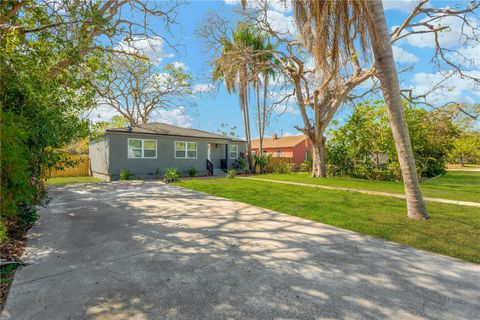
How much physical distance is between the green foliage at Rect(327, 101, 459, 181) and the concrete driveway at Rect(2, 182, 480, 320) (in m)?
10.9

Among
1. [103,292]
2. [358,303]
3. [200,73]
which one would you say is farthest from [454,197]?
[200,73]

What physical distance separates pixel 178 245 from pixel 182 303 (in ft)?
5.47

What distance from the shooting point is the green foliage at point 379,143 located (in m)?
13.5

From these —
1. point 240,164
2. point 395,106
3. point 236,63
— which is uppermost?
point 236,63

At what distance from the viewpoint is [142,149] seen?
50.1ft

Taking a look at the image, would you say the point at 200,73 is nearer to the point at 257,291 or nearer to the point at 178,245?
the point at 178,245

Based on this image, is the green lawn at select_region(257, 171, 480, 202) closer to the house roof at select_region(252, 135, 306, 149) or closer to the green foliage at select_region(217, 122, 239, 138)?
the house roof at select_region(252, 135, 306, 149)

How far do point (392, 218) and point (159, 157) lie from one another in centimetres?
1398

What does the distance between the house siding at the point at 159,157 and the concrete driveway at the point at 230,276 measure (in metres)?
9.99

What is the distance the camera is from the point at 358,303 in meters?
2.31

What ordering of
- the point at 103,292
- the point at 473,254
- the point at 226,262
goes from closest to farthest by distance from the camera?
the point at 103,292
the point at 226,262
the point at 473,254

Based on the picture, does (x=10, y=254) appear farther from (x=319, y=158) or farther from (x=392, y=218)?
(x=319, y=158)

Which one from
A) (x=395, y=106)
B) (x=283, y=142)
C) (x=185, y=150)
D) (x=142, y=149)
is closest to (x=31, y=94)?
(x=395, y=106)

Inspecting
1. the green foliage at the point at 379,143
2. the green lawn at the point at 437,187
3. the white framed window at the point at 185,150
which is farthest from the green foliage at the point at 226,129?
the green lawn at the point at 437,187
